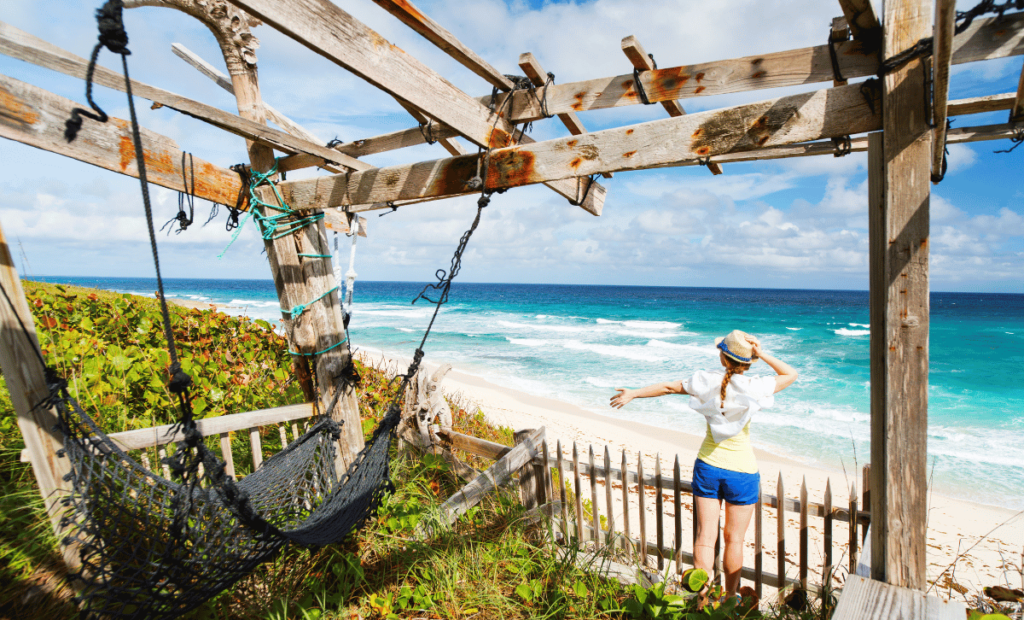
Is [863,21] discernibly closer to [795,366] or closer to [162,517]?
[162,517]

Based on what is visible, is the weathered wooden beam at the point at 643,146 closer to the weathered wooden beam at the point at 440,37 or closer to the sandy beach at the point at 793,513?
the weathered wooden beam at the point at 440,37

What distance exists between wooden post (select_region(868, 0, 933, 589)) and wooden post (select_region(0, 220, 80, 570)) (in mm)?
3129

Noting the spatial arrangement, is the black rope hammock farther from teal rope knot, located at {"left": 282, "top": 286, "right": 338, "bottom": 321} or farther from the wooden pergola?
teal rope knot, located at {"left": 282, "top": 286, "right": 338, "bottom": 321}

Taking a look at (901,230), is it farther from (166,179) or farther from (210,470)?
(166,179)

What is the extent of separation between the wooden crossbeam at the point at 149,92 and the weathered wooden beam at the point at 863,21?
2.17 metres

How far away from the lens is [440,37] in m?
1.88

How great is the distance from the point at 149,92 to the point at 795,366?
66.5 ft

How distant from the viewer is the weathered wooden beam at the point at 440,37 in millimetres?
1721

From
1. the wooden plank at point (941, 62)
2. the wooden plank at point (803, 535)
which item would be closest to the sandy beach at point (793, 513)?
the wooden plank at point (803, 535)

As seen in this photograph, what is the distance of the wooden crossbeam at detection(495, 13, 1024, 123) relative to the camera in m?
1.50

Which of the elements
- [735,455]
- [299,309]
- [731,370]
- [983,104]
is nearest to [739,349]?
[731,370]

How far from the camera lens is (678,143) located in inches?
67.9

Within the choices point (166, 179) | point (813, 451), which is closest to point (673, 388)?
point (166, 179)

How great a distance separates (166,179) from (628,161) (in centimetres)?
206
